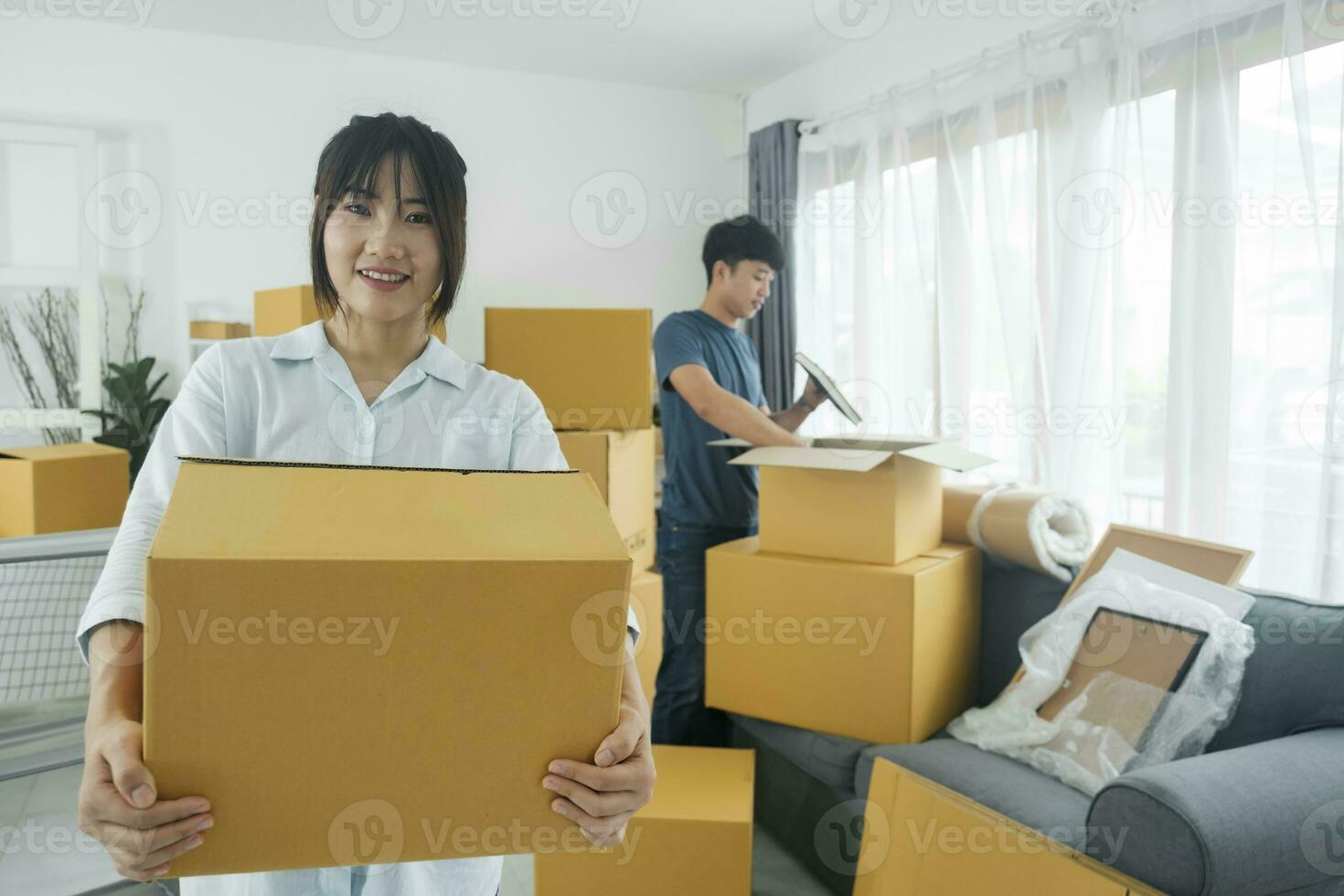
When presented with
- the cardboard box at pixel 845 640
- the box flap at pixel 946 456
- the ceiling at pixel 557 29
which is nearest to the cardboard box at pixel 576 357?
the cardboard box at pixel 845 640

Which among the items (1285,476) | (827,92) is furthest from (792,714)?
(827,92)

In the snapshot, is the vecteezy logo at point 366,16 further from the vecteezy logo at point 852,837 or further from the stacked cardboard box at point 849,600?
the vecteezy logo at point 852,837

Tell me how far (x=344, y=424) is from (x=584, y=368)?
1.62m

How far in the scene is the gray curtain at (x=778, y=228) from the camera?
391 cm

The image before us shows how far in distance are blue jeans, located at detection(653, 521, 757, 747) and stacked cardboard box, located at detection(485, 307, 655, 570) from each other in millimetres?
267

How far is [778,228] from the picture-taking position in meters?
3.98

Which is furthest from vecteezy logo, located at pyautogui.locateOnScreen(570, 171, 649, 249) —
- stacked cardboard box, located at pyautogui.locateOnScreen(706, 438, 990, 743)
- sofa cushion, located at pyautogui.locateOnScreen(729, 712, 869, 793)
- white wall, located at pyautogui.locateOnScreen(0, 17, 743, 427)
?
sofa cushion, located at pyautogui.locateOnScreen(729, 712, 869, 793)

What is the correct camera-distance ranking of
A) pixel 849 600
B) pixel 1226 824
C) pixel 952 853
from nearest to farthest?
pixel 1226 824 → pixel 952 853 → pixel 849 600

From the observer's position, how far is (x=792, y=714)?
2.25 metres

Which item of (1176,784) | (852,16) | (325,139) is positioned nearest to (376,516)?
(1176,784)

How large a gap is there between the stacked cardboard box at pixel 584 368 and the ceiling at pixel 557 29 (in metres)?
1.38

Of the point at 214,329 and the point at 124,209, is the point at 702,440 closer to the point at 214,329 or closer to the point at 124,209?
the point at 214,329

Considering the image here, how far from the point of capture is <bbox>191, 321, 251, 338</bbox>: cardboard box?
352 cm

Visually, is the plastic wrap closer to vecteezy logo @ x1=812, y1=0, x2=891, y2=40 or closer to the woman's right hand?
the woman's right hand
